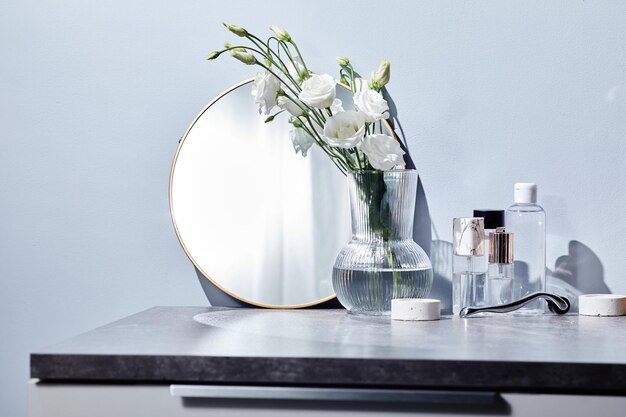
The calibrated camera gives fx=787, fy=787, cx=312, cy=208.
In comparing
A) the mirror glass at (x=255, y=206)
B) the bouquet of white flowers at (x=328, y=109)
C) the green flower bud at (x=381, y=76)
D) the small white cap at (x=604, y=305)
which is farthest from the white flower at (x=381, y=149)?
the small white cap at (x=604, y=305)

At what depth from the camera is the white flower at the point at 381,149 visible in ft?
4.10

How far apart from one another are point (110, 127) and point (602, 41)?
936mm

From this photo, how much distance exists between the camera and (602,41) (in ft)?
4.68

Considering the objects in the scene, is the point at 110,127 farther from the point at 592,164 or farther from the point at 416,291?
the point at 592,164

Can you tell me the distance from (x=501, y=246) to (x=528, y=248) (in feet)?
0.31

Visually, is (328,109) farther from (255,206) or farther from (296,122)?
(255,206)

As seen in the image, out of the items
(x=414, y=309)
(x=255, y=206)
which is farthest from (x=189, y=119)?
(x=414, y=309)

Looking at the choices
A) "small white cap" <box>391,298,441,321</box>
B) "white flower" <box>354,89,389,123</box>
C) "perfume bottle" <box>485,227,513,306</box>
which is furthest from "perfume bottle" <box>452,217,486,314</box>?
"white flower" <box>354,89,389,123</box>

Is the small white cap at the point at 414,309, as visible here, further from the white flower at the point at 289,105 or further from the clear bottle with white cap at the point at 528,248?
the white flower at the point at 289,105

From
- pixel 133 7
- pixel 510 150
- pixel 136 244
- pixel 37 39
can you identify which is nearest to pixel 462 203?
pixel 510 150

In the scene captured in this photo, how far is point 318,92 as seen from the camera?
4.04ft

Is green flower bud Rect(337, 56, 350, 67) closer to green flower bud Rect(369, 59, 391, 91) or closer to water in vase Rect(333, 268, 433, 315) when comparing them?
green flower bud Rect(369, 59, 391, 91)

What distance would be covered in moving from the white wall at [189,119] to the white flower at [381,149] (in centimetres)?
22

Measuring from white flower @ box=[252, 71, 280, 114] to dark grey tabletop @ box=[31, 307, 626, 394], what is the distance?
0.38 m
